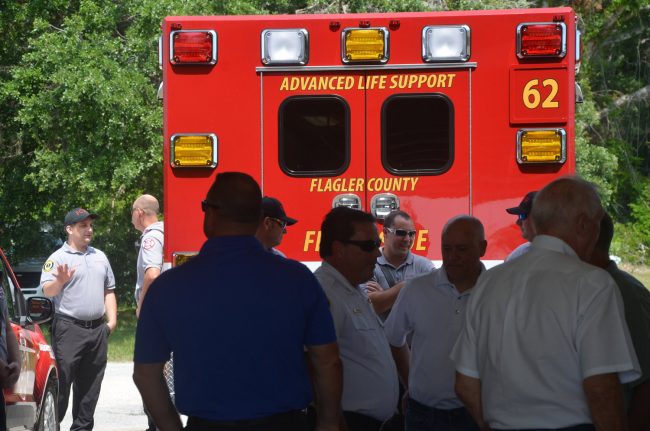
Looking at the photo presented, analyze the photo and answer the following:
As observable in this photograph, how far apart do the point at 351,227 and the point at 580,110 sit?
23389mm

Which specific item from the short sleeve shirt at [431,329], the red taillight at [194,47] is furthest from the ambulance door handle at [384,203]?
the short sleeve shirt at [431,329]

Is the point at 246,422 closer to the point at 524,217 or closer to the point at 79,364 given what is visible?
the point at 524,217

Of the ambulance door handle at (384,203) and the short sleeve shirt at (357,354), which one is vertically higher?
the ambulance door handle at (384,203)

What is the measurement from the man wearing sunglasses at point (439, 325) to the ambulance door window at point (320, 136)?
1.72 m

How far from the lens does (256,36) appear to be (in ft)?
25.3

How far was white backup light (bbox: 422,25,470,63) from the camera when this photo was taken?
25.1 feet

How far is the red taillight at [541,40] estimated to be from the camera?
24.8 feet

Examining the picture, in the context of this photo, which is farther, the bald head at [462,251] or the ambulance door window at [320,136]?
the ambulance door window at [320,136]

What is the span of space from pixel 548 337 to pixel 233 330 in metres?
1.06

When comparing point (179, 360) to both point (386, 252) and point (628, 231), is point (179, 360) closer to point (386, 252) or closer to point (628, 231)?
point (386, 252)

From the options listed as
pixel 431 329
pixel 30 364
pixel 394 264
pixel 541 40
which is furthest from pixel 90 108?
pixel 431 329

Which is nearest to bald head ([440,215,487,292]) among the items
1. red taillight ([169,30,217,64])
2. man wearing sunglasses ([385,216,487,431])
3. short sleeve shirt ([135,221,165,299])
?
man wearing sunglasses ([385,216,487,431])

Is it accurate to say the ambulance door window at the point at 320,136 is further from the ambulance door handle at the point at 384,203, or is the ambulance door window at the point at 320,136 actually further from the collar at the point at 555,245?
the collar at the point at 555,245

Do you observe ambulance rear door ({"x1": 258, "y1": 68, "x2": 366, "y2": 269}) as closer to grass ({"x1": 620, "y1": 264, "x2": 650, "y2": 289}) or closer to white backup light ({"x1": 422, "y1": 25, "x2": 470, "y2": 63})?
white backup light ({"x1": 422, "y1": 25, "x2": 470, "y2": 63})
